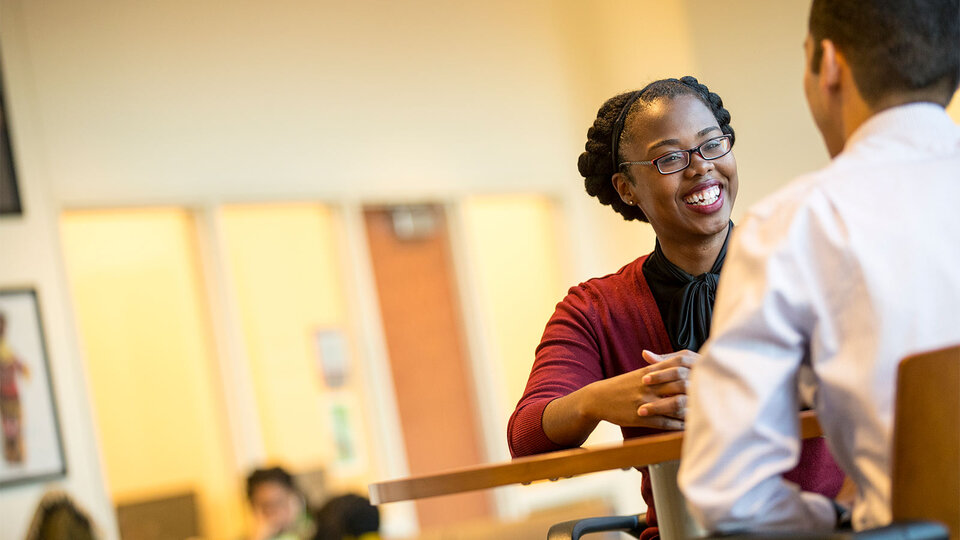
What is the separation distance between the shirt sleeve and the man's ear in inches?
7.7

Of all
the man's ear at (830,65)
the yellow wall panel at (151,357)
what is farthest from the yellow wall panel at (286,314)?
the man's ear at (830,65)

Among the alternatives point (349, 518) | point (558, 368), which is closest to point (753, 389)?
point (558, 368)

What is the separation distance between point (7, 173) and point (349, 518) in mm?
2492

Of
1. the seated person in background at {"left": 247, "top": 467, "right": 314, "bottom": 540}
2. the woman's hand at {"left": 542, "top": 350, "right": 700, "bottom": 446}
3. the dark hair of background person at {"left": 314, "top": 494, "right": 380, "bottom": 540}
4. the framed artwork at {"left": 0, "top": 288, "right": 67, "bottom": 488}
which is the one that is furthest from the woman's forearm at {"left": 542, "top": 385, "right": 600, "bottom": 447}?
the framed artwork at {"left": 0, "top": 288, "right": 67, "bottom": 488}

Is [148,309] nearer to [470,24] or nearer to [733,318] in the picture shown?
[470,24]

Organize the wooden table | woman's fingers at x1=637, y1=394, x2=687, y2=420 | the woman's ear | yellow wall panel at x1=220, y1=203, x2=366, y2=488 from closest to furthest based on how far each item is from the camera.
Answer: the wooden table < woman's fingers at x1=637, y1=394, x2=687, y2=420 < the woman's ear < yellow wall panel at x1=220, y1=203, x2=366, y2=488

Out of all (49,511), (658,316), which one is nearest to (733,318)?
(658,316)

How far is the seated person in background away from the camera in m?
5.50

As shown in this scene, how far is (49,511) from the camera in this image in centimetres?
527

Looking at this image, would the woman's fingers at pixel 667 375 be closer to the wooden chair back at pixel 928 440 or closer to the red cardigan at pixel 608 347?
the red cardigan at pixel 608 347

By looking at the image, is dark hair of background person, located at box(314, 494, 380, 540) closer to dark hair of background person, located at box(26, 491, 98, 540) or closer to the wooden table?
dark hair of background person, located at box(26, 491, 98, 540)

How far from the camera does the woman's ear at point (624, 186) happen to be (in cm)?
222

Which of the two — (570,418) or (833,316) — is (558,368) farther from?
(833,316)

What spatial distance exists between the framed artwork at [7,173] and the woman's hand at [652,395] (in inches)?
186
